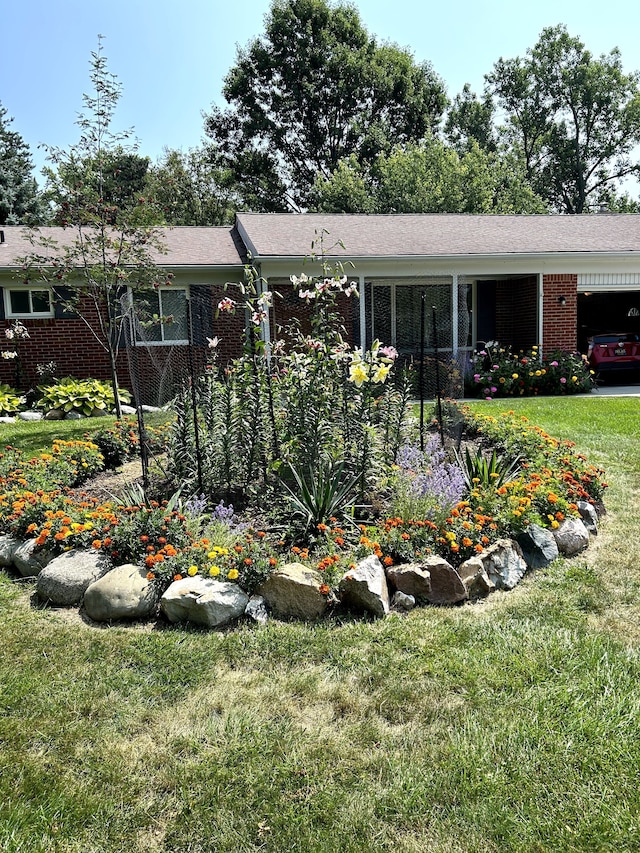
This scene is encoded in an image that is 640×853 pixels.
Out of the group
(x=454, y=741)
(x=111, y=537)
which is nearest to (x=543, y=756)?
(x=454, y=741)

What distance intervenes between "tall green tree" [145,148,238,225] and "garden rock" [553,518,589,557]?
89.4ft

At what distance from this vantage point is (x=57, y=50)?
8219 mm

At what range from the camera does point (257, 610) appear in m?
3.34

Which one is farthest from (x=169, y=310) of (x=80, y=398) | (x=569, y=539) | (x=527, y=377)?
(x=569, y=539)

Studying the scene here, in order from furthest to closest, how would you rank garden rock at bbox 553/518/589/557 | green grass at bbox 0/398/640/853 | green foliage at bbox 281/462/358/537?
garden rock at bbox 553/518/589/557 → green foliage at bbox 281/462/358/537 → green grass at bbox 0/398/640/853

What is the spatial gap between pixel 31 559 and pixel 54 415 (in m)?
6.69

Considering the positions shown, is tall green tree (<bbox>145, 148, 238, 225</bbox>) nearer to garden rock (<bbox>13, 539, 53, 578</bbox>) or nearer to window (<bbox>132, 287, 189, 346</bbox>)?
window (<bbox>132, 287, 189, 346</bbox>)

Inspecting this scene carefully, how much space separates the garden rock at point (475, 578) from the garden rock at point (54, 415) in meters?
8.21

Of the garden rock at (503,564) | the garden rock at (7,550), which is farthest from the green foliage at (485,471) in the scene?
the garden rock at (7,550)

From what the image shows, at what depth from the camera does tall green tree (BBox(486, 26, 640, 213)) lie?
107ft

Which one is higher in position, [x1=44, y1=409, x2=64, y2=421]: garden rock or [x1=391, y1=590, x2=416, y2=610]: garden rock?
[x1=44, y1=409, x2=64, y2=421]: garden rock

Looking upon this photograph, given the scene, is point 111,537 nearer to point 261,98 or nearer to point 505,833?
point 505,833

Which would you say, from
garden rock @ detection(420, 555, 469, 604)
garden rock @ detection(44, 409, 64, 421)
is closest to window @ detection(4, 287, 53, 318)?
garden rock @ detection(44, 409, 64, 421)

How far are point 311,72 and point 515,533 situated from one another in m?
30.0
